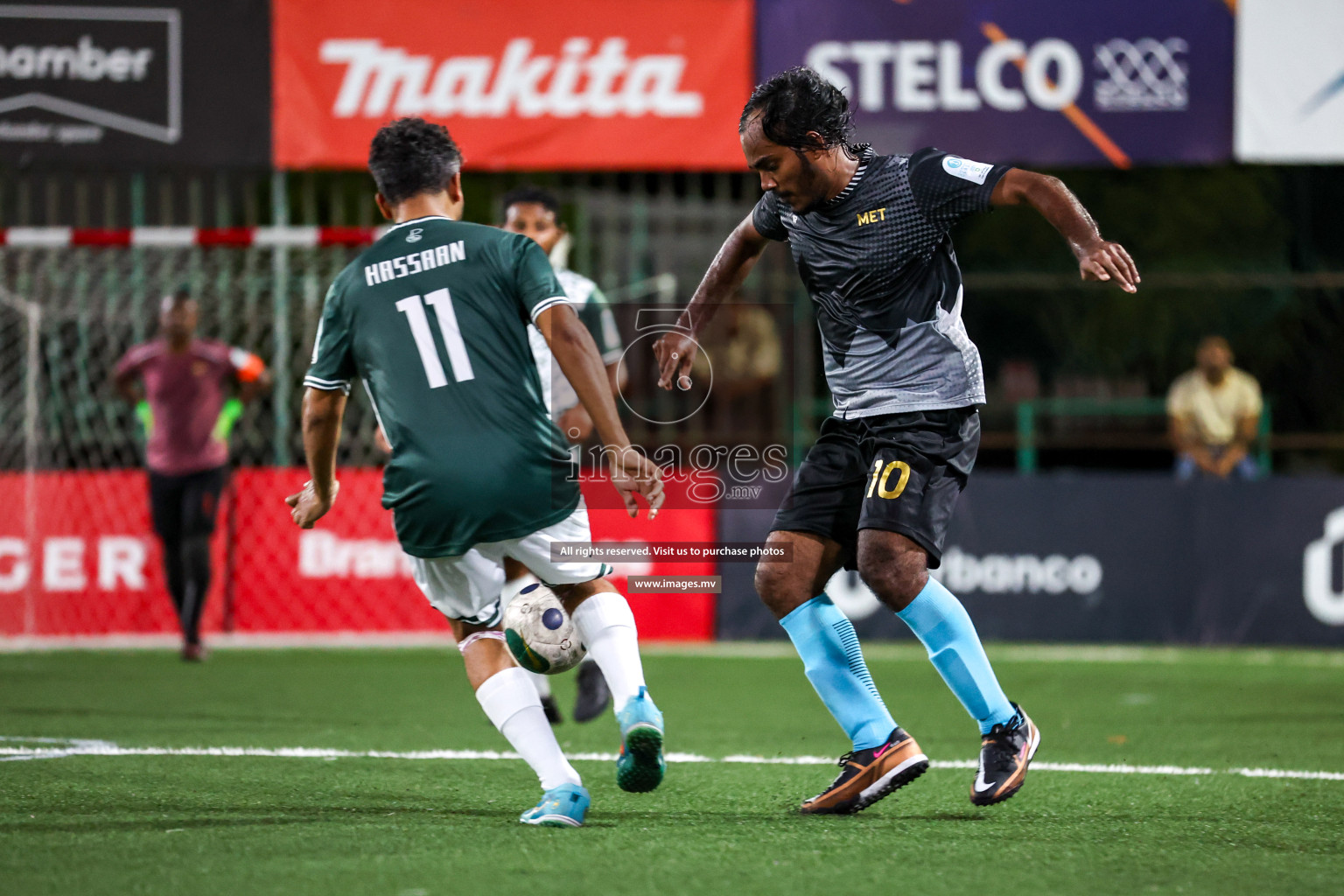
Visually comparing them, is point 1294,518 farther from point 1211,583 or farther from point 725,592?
point 725,592

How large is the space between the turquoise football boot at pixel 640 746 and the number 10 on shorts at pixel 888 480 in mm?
882

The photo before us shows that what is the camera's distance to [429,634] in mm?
10852

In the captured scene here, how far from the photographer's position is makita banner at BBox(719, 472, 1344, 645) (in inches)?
410

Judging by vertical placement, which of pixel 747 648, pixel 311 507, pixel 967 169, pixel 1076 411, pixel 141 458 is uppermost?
pixel 967 169

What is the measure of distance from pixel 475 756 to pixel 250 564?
18.5 ft

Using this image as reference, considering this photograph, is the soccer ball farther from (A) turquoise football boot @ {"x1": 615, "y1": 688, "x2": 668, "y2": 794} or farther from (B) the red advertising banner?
(B) the red advertising banner

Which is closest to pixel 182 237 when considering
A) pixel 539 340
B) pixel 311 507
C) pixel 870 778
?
pixel 539 340

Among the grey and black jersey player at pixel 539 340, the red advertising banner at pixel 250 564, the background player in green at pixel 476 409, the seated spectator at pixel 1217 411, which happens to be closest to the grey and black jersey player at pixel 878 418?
the background player in green at pixel 476 409

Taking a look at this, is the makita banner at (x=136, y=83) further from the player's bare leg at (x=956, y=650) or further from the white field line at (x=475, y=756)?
the player's bare leg at (x=956, y=650)

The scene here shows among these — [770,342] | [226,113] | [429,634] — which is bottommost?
[429,634]

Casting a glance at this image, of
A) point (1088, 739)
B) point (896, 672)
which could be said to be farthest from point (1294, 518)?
point (1088, 739)

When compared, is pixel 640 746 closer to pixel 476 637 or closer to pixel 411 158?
pixel 476 637

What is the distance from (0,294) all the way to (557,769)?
8324 millimetres

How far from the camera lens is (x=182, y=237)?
10234 millimetres
